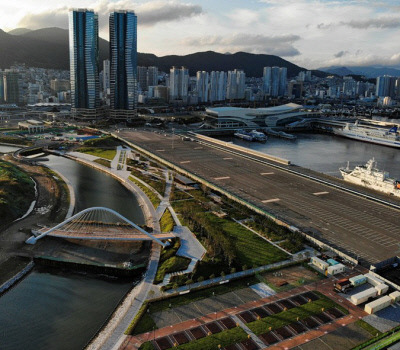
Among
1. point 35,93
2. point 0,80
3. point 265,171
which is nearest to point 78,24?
point 0,80

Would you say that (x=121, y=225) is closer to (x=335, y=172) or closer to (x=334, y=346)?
(x=334, y=346)

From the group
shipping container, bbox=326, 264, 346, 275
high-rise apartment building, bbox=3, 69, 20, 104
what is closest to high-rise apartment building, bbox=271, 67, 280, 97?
high-rise apartment building, bbox=3, 69, 20, 104

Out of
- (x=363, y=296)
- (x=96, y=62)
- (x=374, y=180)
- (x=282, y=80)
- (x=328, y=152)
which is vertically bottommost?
(x=363, y=296)

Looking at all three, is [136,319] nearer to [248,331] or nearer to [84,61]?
[248,331]

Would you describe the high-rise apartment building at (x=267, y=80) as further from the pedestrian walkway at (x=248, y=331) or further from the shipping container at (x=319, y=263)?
the pedestrian walkway at (x=248, y=331)

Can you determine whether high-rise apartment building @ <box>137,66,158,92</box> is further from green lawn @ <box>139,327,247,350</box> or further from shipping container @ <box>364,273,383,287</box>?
green lawn @ <box>139,327,247,350</box>

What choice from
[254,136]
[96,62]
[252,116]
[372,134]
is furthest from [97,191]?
[372,134]
